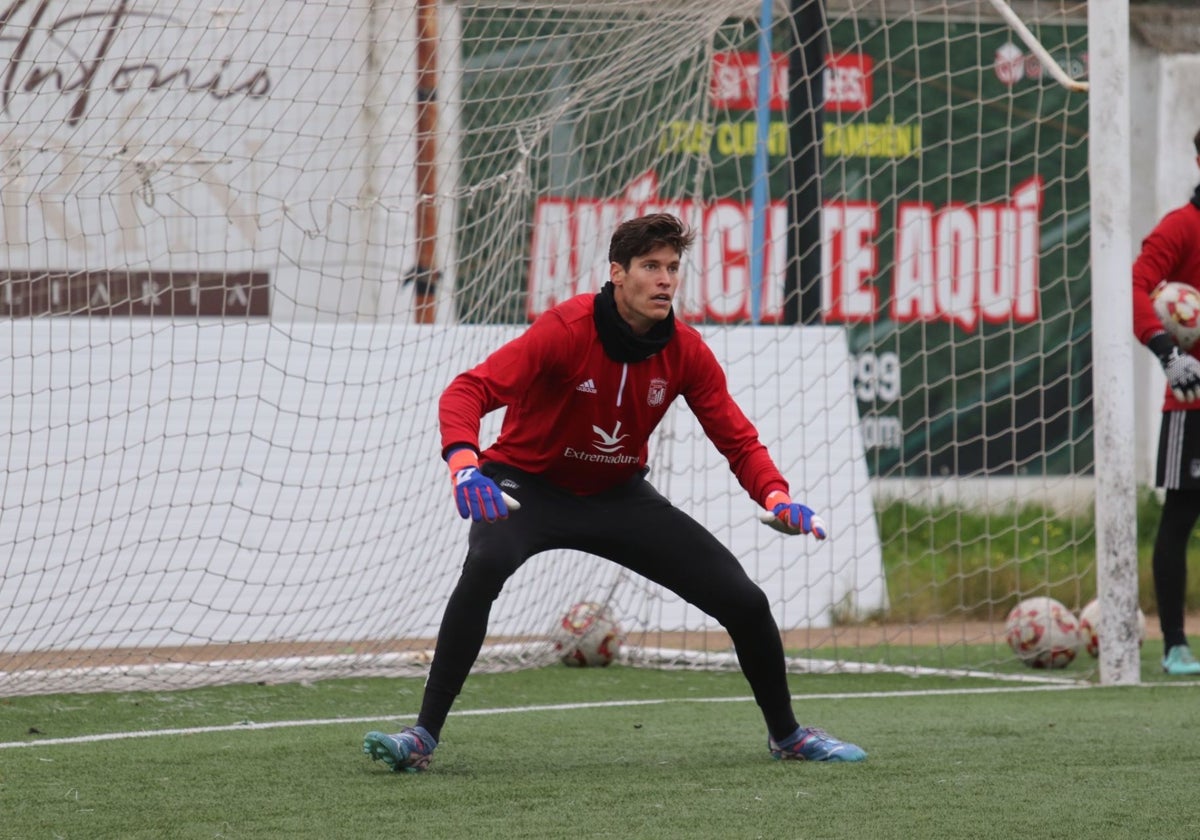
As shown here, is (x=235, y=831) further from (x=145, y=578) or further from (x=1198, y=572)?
(x=1198, y=572)

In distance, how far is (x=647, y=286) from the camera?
193 inches

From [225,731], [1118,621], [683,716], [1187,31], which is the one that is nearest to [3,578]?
[225,731]

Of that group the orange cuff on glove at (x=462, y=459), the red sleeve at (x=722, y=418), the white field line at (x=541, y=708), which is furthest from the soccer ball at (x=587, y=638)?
the orange cuff on glove at (x=462, y=459)

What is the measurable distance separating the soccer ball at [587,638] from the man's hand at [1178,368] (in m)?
2.66

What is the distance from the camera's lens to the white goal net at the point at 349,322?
7.01 m

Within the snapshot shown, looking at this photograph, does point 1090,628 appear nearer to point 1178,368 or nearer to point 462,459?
point 1178,368

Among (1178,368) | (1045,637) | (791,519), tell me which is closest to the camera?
(791,519)

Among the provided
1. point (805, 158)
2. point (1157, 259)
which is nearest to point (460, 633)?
point (1157, 259)

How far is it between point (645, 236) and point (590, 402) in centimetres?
50

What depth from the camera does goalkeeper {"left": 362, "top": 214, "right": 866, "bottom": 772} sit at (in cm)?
484

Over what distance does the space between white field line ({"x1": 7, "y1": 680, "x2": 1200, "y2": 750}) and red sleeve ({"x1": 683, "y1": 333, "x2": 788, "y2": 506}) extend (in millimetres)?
1741

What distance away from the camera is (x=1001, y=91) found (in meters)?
12.6

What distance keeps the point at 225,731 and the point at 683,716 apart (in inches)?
63.9

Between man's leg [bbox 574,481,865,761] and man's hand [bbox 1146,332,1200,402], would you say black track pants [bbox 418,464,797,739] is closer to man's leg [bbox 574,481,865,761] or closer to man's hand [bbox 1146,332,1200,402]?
man's leg [bbox 574,481,865,761]
